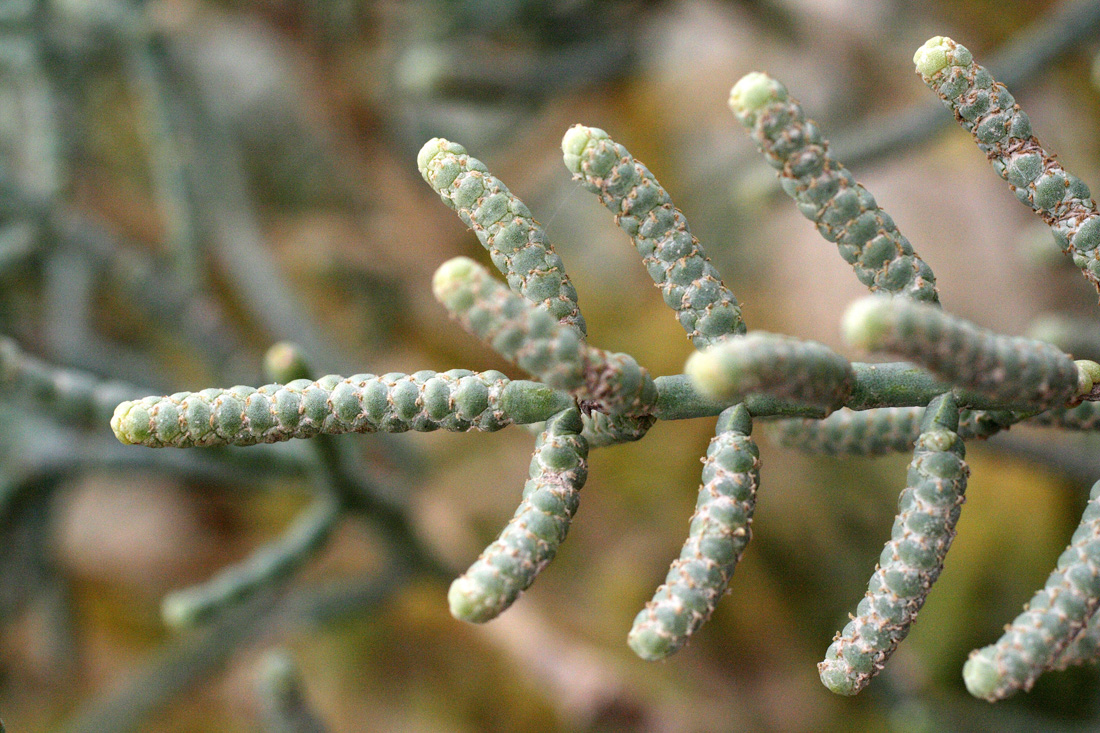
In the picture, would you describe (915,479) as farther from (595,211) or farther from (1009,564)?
(595,211)

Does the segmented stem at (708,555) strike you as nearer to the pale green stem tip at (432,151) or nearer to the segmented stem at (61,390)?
the pale green stem tip at (432,151)

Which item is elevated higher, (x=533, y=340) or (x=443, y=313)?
(x=443, y=313)

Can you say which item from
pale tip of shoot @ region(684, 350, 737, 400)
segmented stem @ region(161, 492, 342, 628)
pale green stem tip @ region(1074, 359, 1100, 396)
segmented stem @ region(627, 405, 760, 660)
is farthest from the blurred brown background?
pale tip of shoot @ region(684, 350, 737, 400)

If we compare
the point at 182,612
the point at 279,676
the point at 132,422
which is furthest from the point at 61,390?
the point at 132,422

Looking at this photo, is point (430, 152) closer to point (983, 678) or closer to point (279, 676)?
point (983, 678)

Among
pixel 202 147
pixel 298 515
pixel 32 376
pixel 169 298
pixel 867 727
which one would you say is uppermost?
pixel 202 147

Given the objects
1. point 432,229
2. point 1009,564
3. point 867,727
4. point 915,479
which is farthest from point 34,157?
point 1009,564

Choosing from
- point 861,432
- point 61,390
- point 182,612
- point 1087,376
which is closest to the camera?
point 1087,376
